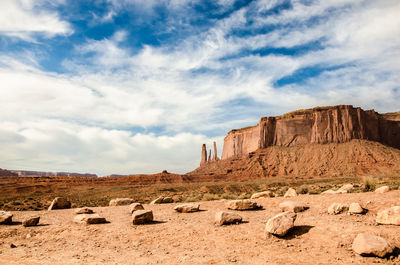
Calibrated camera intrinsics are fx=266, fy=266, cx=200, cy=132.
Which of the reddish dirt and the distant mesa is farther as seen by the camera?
the distant mesa

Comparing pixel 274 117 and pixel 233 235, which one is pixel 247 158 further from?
pixel 233 235

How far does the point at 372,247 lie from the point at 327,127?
80.0 m

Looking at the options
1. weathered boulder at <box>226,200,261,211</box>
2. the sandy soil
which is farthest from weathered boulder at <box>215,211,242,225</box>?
weathered boulder at <box>226,200,261,211</box>

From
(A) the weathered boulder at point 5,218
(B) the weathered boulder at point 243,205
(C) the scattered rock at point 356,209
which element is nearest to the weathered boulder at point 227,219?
(B) the weathered boulder at point 243,205

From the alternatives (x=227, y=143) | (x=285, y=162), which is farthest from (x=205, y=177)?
(x=227, y=143)

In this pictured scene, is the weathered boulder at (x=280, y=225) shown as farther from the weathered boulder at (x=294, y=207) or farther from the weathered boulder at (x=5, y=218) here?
the weathered boulder at (x=5, y=218)

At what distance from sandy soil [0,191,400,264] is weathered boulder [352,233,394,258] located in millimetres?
126

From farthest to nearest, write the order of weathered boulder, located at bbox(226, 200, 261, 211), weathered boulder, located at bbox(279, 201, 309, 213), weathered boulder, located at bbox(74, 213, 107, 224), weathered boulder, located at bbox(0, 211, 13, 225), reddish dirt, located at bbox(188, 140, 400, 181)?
reddish dirt, located at bbox(188, 140, 400, 181)
weathered boulder, located at bbox(0, 211, 13, 225)
weathered boulder, located at bbox(226, 200, 261, 211)
weathered boulder, located at bbox(74, 213, 107, 224)
weathered boulder, located at bbox(279, 201, 309, 213)

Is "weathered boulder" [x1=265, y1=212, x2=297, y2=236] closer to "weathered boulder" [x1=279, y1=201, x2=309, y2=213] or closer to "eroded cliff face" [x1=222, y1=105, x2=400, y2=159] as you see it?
"weathered boulder" [x1=279, y1=201, x2=309, y2=213]

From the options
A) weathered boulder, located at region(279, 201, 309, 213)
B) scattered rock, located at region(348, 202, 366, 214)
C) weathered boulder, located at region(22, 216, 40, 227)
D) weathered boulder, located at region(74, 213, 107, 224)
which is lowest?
weathered boulder, located at region(22, 216, 40, 227)

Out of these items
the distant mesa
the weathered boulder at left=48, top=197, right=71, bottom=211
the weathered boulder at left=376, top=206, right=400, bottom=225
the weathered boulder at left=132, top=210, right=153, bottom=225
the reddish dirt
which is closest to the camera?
the weathered boulder at left=376, top=206, right=400, bottom=225

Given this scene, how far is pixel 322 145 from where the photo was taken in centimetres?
7575

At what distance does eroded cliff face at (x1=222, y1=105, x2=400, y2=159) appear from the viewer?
7669 cm

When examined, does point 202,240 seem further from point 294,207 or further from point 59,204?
point 59,204
